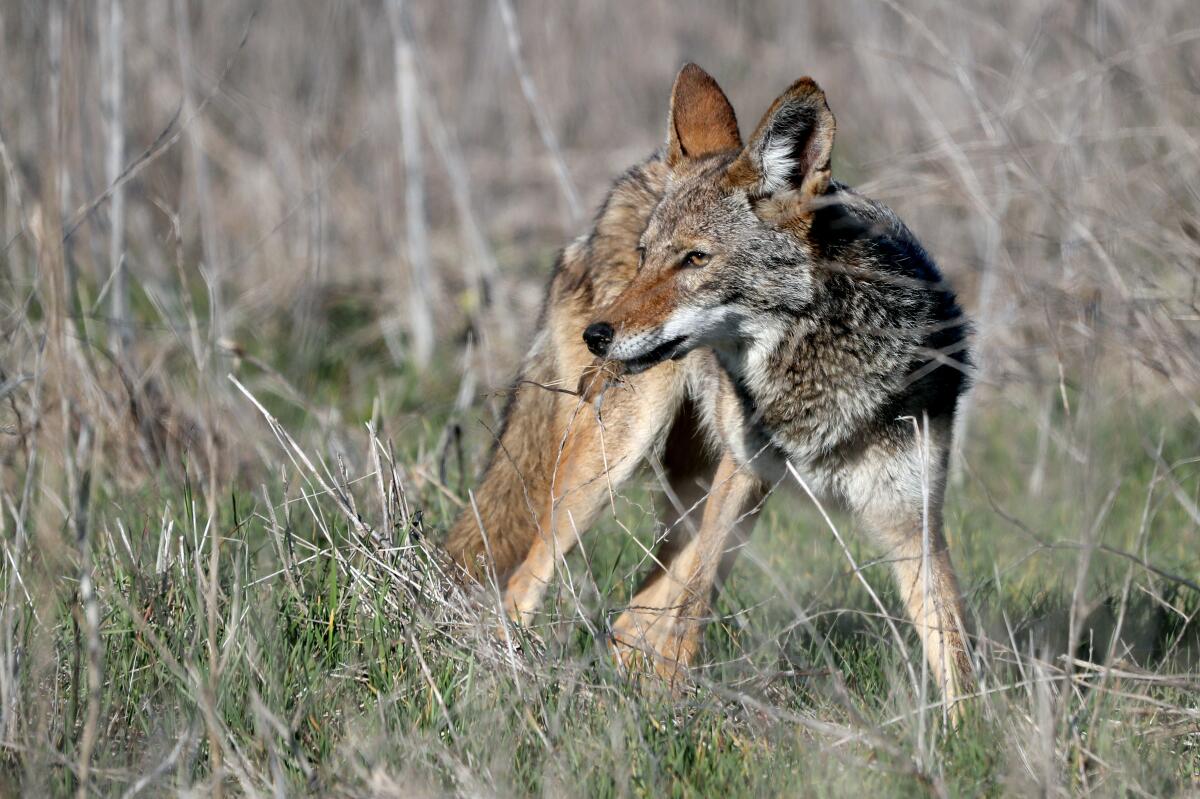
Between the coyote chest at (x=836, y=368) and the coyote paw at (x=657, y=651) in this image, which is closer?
the coyote paw at (x=657, y=651)

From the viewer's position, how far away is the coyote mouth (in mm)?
3887

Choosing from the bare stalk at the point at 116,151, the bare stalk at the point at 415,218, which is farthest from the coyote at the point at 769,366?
the bare stalk at the point at 415,218

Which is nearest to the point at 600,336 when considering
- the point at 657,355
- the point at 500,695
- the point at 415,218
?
the point at 657,355

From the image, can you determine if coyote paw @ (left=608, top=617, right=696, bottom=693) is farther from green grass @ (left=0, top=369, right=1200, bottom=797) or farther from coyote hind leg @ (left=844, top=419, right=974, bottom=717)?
coyote hind leg @ (left=844, top=419, right=974, bottom=717)

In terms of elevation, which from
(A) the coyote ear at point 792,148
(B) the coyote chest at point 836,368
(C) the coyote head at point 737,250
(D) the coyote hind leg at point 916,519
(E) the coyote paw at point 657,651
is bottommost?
(E) the coyote paw at point 657,651

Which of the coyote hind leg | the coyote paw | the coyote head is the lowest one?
the coyote paw

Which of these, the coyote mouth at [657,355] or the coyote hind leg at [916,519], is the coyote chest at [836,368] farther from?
the coyote mouth at [657,355]

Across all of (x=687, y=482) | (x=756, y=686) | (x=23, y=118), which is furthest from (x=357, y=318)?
(x=756, y=686)

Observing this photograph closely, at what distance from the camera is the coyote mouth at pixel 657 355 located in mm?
3887

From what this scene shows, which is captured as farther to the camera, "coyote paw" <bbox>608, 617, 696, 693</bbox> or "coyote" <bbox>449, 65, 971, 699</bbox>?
"coyote" <bbox>449, 65, 971, 699</bbox>

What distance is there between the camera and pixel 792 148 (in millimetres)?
4059

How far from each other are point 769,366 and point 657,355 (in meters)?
0.50

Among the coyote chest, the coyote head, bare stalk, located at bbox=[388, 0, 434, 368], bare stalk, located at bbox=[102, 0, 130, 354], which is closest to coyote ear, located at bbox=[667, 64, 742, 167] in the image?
the coyote head

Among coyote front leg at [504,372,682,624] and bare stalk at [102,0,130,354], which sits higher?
bare stalk at [102,0,130,354]
